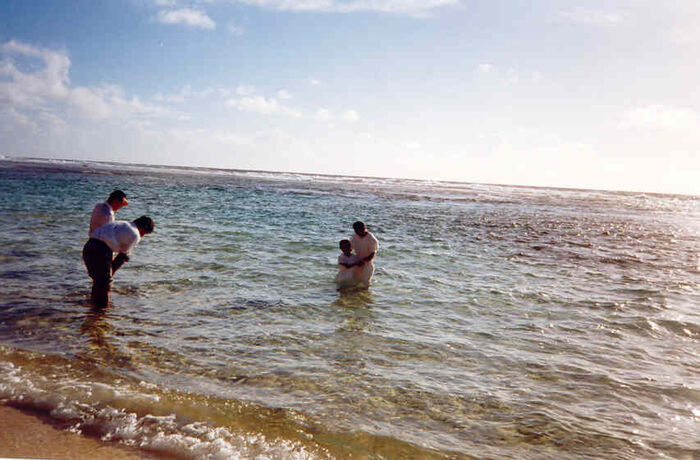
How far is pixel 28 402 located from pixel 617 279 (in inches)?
547

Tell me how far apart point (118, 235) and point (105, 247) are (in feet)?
0.94

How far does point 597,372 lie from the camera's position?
6320 mm

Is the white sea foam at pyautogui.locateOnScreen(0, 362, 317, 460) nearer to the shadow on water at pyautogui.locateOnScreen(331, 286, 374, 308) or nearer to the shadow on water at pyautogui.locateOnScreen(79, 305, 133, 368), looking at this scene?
the shadow on water at pyautogui.locateOnScreen(79, 305, 133, 368)

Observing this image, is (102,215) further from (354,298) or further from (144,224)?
(354,298)

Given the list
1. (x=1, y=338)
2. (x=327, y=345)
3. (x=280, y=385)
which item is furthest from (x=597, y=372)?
(x=1, y=338)

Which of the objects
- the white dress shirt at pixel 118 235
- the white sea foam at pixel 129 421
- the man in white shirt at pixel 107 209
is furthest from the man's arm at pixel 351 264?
the white sea foam at pixel 129 421

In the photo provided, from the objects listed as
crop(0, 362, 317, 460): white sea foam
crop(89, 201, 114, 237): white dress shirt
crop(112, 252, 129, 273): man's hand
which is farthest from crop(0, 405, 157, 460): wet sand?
crop(89, 201, 114, 237): white dress shirt

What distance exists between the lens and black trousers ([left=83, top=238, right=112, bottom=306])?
23.9 ft

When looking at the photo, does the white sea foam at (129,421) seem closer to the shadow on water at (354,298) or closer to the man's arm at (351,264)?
the shadow on water at (354,298)

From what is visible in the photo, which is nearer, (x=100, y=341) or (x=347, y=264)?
(x=100, y=341)

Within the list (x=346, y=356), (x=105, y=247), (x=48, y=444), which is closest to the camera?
(x=48, y=444)

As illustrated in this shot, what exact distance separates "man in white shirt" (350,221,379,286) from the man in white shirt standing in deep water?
4.45 meters

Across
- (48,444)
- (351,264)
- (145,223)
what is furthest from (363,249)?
(48,444)

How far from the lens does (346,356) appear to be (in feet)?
21.0
